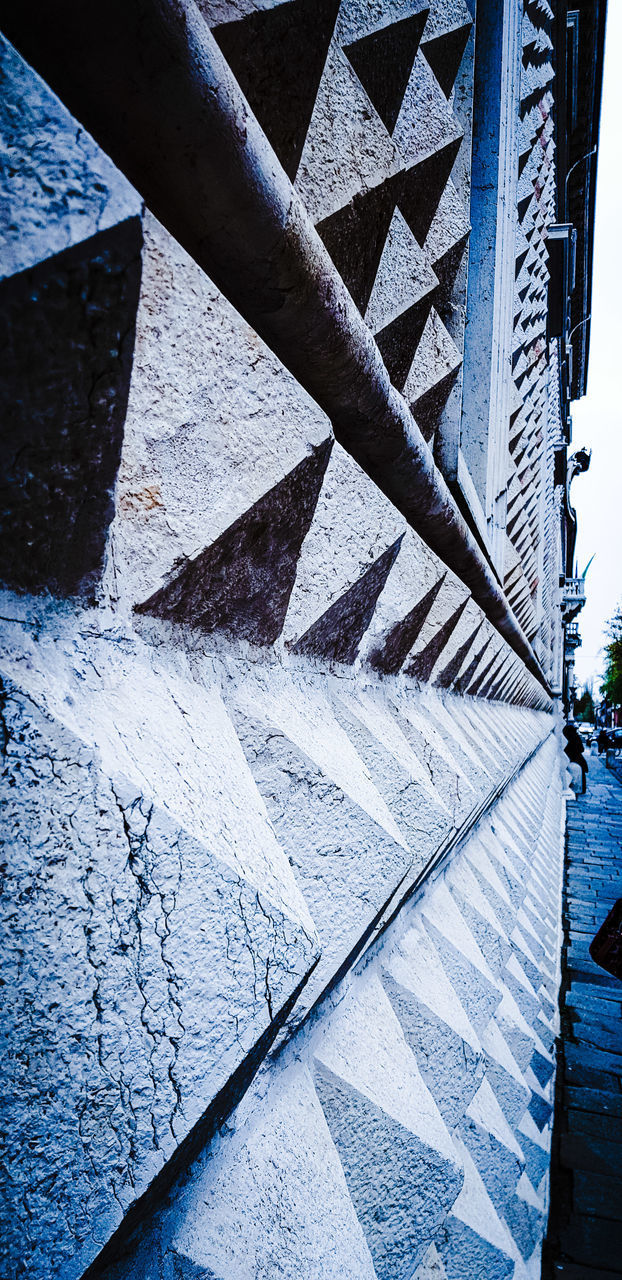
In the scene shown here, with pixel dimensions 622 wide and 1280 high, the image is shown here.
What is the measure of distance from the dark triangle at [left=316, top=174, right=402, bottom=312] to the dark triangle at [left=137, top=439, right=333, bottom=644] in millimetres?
292

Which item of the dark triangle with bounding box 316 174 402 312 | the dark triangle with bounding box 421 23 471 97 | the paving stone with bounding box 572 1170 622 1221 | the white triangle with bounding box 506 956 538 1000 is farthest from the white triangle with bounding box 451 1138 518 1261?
the dark triangle with bounding box 421 23 471 97

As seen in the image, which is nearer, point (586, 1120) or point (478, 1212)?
point (478, 1212)

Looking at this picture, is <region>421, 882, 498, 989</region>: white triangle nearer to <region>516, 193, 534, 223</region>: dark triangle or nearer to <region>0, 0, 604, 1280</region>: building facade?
<region>0, 0, 604, 1280</region>: building facade

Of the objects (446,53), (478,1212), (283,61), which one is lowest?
(478,1212)

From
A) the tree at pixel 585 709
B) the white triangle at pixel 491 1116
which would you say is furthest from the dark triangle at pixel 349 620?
the tree at pixel 585 709

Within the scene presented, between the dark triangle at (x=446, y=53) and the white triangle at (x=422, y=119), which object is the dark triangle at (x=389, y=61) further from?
the dark triangle at (x=446, y=53)

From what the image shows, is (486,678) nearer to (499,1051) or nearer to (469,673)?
(469,673)

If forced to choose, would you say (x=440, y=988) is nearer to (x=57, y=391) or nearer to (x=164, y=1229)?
(x=164, y=1229)

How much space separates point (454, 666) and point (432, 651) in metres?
0.36

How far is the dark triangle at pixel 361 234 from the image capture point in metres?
0.76

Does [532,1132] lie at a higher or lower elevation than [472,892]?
lower

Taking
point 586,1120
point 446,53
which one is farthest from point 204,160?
→ point 586,1120

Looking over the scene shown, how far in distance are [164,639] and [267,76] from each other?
0.54 meters

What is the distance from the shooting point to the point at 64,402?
36cm
